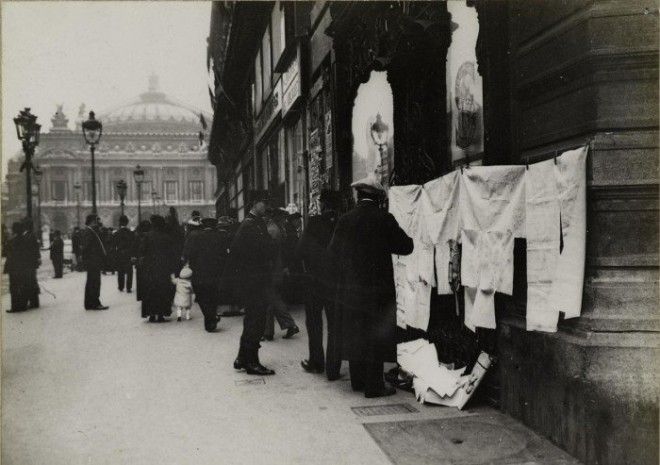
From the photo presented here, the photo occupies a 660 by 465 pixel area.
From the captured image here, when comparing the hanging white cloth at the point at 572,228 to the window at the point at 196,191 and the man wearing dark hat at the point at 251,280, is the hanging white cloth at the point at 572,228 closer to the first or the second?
the man wearing dark hat at the point at 251,280

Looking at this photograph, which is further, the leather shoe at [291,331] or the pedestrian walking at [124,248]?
the pedestrian walking at [124,248]

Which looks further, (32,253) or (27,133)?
(27,133)

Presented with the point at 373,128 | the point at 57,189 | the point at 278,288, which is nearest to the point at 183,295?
the point at 278,288

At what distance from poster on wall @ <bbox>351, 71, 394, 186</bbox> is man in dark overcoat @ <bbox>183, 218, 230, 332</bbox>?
255cm

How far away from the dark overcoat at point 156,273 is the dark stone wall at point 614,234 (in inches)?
344

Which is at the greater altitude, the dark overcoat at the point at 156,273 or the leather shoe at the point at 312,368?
the dark overcoat at the point at 156,273

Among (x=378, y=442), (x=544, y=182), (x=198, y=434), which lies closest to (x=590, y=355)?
(x=544, y=182)

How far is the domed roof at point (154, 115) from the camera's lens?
10944 centimetres

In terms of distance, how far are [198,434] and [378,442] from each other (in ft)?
4.53

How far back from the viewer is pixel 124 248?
1747 centimetres

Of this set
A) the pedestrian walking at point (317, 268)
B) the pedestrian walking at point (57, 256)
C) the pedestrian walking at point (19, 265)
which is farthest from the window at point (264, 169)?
the pedestrian walking at point (317, 268)

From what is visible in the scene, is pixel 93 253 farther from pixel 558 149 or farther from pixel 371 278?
pixel 558 149

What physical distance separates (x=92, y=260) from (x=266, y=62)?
813cm

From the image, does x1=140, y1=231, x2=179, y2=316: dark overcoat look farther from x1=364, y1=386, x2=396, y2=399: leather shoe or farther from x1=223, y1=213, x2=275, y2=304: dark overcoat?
x1=364, y1=386, x2=396, y2=399: leather shoe
